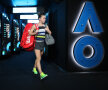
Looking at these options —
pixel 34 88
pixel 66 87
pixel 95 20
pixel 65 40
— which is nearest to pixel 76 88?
pixel 66 87

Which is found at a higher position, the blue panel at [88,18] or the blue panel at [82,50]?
the blue panel at [88,18]

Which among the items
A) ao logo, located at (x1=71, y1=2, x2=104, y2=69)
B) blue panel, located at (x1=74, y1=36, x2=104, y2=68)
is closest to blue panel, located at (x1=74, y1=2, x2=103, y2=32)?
ao logo, located at (x1=71, y1=2, x2=104, y2=69)

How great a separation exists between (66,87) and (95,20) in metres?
2.57

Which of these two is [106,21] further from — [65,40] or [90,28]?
[65,40]

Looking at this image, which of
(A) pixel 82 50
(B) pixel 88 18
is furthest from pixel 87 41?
(B) pixel 88 18

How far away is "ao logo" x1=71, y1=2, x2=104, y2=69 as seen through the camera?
5.25 m

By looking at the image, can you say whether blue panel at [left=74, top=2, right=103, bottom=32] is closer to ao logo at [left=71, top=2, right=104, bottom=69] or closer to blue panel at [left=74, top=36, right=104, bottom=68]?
ao logo at [left=71, top=2, right=104, bottom=69]

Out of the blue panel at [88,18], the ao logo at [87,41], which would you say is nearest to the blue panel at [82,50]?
the ao logo at [87,41]

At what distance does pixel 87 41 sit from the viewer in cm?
530

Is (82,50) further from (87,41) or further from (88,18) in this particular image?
(88,18)

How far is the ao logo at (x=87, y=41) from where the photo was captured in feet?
17.2

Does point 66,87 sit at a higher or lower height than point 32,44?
lower

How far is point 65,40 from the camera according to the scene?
543 centimetres

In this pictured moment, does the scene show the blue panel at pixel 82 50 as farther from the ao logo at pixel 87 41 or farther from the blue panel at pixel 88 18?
the blue panel at pixel 88 18
